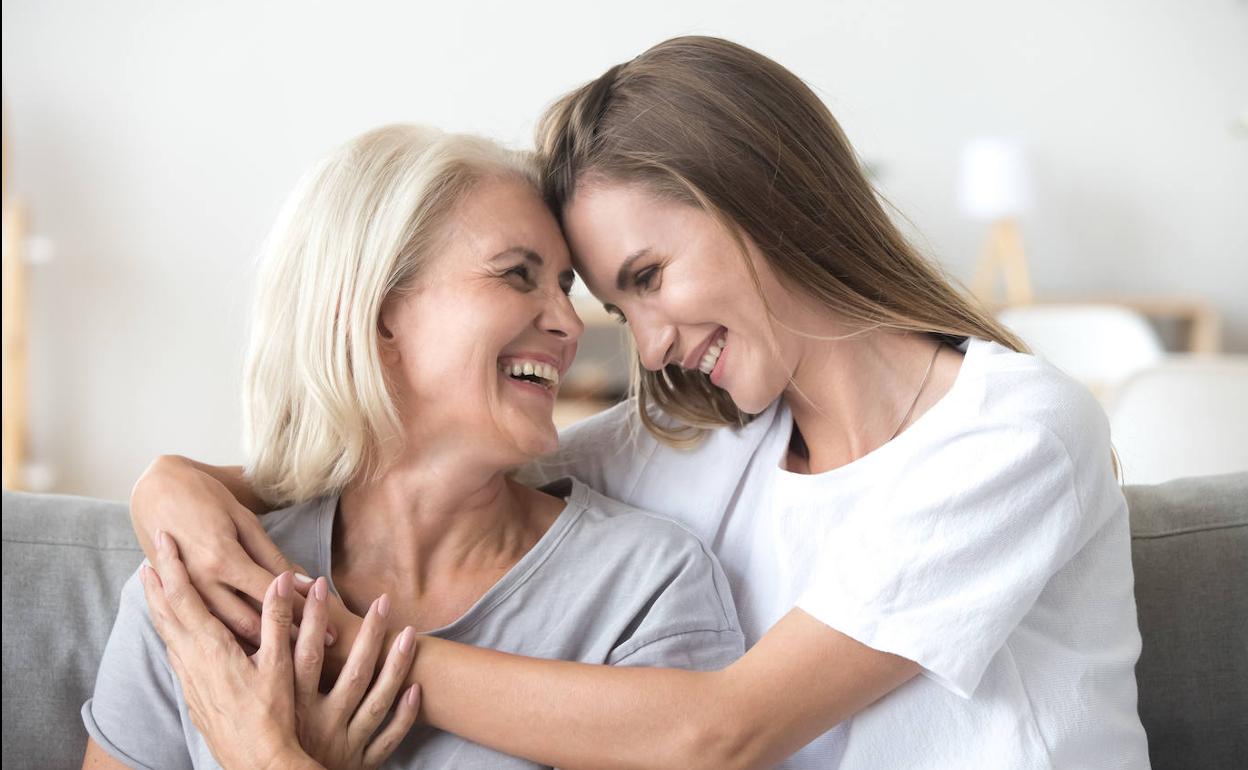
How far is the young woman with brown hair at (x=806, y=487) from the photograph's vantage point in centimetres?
117

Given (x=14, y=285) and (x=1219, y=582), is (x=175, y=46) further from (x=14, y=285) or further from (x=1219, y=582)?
Answer: (x=1219, y=582)

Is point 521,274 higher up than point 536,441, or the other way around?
point 521,274

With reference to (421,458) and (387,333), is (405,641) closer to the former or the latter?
(421,458)

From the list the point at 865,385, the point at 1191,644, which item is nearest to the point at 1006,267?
the point at 1191,644

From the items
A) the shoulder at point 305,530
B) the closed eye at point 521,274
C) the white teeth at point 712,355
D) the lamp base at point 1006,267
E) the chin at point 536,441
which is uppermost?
the closed eye at point 521,274

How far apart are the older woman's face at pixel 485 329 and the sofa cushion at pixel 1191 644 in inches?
33.0

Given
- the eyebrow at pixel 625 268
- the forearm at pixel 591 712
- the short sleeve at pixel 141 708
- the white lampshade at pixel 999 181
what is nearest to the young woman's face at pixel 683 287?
the eyebrow at pixel 625 268

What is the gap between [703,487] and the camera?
5.17 ft

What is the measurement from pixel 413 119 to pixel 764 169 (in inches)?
167

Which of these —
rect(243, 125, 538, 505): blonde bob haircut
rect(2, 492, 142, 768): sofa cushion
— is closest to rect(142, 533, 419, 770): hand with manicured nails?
rect(243, 125, 538, 505): blonde bob haircut

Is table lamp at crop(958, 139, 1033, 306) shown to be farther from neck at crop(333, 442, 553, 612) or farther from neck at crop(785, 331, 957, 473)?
neck at crop(333, 442, 553, 612)

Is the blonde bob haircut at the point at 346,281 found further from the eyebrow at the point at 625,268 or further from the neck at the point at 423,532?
the eyebrow at the point at 625,268

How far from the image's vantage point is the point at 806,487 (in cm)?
143

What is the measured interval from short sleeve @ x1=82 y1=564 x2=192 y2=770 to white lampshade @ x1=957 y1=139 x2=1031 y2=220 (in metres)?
4.59
